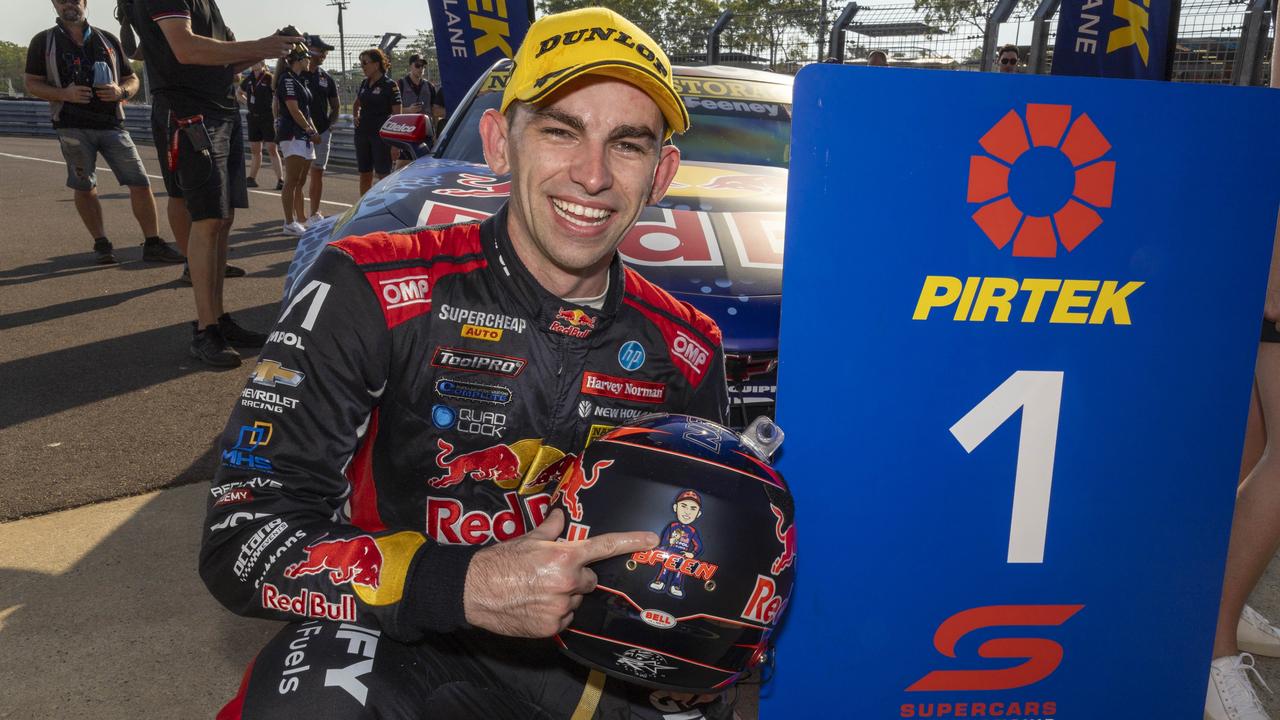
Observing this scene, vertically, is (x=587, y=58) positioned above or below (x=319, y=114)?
below

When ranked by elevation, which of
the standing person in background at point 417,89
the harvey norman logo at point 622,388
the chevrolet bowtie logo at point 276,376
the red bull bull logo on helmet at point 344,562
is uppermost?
the standing person in background at point 417,89

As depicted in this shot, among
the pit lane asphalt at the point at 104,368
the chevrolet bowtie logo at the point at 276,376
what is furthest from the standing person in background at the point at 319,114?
the chevrolet bowtie logo at the point at 276,376

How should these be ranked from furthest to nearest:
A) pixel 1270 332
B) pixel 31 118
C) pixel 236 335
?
1. pixel 31 118
2. pixel 236 335
3. pixel 1270 332

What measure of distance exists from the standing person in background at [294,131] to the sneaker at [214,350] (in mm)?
4043

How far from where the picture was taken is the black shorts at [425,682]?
52.2 inches

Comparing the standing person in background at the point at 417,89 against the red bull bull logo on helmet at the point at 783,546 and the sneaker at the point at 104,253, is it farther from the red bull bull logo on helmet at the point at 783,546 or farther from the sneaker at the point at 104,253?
the red bull bull logo on helmet at the point at 783,546

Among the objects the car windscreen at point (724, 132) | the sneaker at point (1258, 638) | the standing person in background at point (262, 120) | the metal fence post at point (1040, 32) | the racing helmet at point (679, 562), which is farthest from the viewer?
A: the standing person in background at point (262, 120)

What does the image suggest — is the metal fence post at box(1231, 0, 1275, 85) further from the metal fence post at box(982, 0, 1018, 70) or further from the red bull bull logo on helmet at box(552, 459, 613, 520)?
the red bull bull logo on helmet at box(552, 459, 613, 520)

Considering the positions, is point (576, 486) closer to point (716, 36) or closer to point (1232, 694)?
point (1232, 694)

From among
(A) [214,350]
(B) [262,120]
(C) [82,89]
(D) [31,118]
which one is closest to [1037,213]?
(A) [214,350]

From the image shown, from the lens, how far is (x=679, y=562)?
1.29 meters

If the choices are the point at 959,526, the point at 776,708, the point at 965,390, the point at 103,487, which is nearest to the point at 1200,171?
the point at 965,390

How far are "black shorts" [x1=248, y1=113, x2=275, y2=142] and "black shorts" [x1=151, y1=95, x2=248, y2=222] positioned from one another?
7952mm

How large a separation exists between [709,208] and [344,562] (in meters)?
2.28
